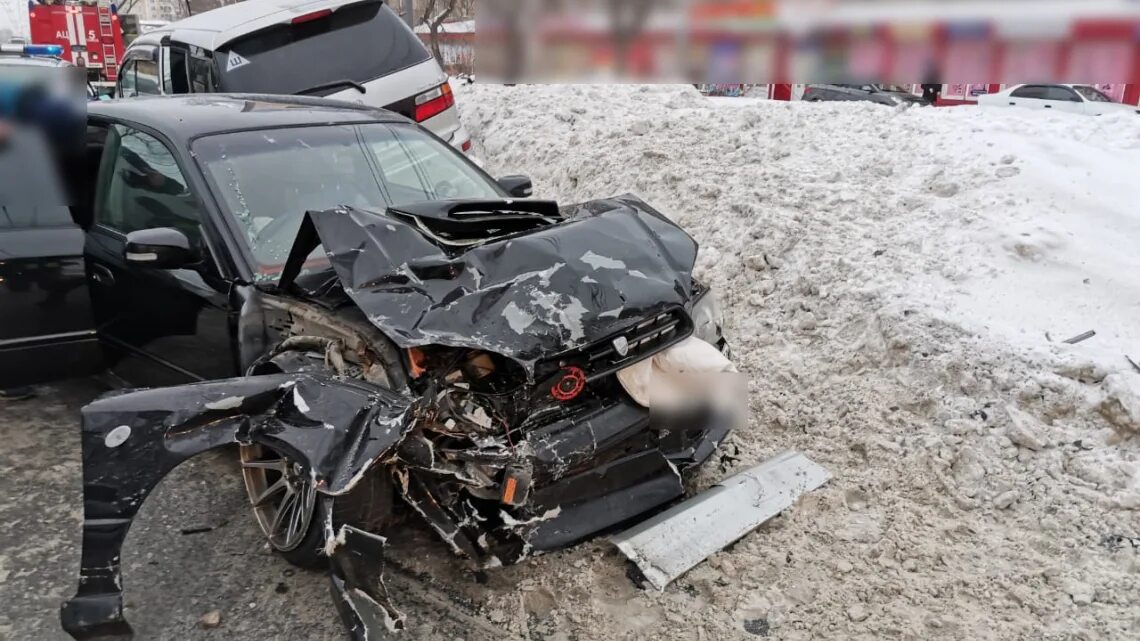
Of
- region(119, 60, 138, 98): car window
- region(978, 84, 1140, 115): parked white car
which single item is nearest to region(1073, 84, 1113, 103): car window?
region(978, 84, 1140, 115): parked white car

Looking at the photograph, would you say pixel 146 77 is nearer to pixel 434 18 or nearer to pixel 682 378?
pixel 682 378

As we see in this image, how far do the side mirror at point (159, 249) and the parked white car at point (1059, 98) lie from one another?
17620 mm

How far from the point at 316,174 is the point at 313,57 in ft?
11.7

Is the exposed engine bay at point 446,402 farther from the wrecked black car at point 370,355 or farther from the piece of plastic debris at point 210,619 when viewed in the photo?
the piece of plastic debris at point 210,619

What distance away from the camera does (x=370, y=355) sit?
290 centimetres

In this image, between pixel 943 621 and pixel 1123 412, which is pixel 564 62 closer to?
pixel 1123 412

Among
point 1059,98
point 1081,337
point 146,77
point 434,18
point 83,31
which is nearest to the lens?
point 1081,337

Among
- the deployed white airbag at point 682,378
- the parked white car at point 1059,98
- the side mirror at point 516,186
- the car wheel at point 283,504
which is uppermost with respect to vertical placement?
the side mirror at point 516,186

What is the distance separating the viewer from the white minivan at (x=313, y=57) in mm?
6711

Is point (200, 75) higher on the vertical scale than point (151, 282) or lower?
higher

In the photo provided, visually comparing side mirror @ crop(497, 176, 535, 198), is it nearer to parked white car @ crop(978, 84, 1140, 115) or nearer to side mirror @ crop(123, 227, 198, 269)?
side mirror @ crop(123, 227, 198, 269)

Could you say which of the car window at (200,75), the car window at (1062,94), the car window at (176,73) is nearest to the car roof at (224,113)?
the car window at (200,75)

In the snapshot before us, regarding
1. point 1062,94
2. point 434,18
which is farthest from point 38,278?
point 1062,94

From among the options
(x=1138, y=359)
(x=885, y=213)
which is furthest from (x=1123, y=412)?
(x=885, y=213)
